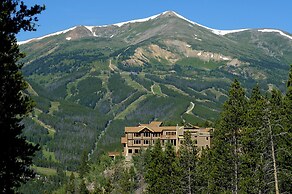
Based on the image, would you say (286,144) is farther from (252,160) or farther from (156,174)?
(156,174)

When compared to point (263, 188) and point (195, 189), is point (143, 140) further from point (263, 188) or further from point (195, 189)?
point (263, 188)

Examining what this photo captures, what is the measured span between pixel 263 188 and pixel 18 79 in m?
30.3

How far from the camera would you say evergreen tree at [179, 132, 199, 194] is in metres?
62.6

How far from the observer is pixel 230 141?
58.2 metres

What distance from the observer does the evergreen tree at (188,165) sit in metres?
62.6

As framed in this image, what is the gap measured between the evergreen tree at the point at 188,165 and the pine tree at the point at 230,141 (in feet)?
15.5

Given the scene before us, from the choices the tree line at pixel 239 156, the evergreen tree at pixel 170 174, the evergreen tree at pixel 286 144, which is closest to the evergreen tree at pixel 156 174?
the tree line at pixel 239 156

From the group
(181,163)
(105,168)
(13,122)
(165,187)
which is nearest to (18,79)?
(13,122)

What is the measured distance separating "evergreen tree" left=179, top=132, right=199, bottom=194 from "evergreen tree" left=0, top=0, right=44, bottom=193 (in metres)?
37.4

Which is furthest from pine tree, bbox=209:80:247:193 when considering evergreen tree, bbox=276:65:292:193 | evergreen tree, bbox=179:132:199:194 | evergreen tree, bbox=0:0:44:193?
evergreen tree, bbox=0:0:44:193

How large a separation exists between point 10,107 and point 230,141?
3659 centimetres

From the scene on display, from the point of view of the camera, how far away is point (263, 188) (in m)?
48.4

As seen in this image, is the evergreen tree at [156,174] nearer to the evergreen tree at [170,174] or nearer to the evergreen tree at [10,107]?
the evergreen tree at [170,174]

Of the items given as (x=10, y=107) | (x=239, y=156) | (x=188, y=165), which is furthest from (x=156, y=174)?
(x=10, y=107)
